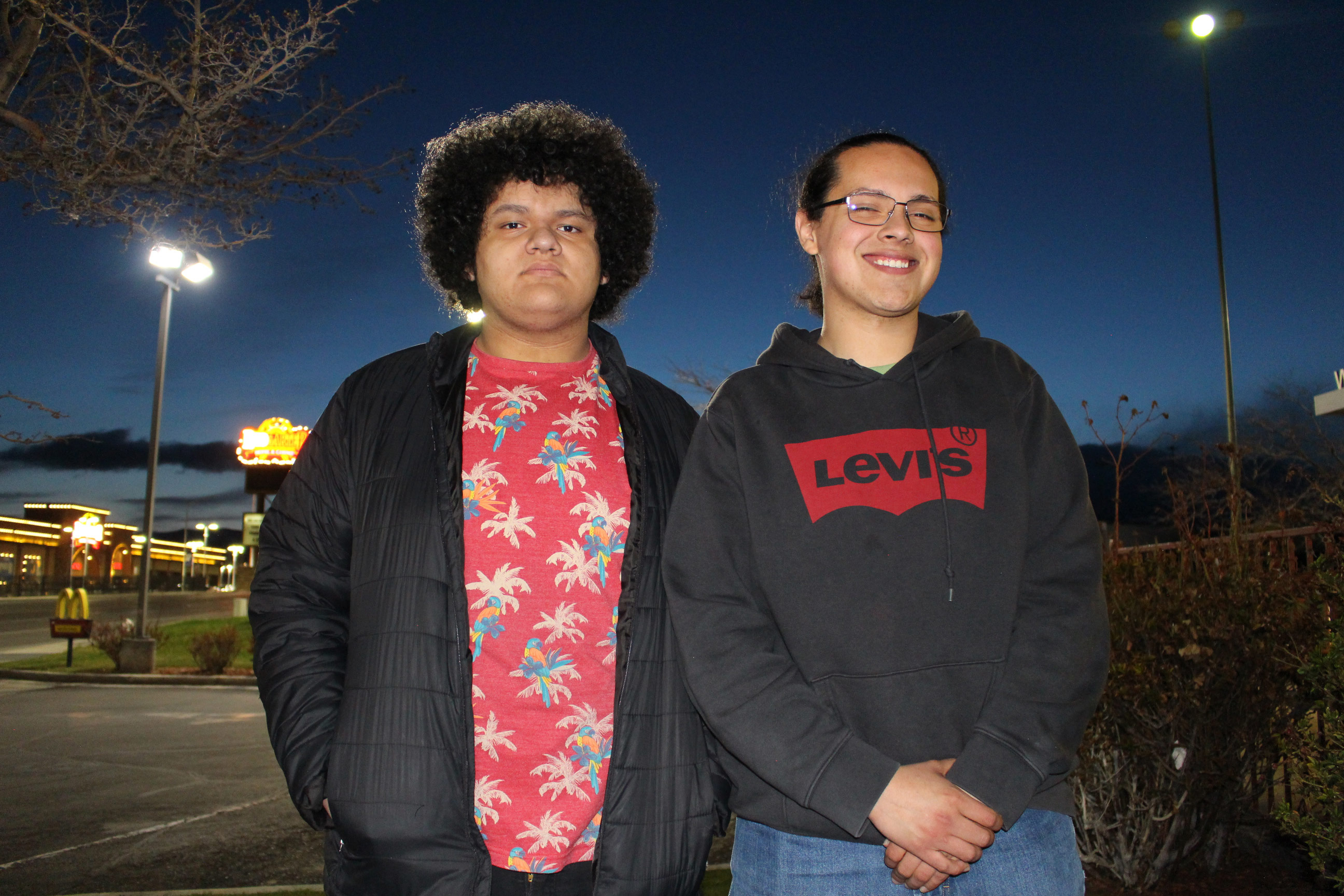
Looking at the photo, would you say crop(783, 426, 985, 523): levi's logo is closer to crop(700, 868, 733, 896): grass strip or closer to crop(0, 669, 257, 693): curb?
crop(700, 868, 733, 896): grass strip

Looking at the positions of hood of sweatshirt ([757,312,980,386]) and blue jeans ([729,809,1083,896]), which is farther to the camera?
hood of sweatshirt ([757,312,980,386])

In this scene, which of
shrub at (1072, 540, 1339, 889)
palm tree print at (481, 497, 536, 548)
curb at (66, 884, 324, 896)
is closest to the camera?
palm tree print at (481, 497, 536, 548)

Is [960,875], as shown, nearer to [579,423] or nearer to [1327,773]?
[579,423]

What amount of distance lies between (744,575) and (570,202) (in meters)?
1.30

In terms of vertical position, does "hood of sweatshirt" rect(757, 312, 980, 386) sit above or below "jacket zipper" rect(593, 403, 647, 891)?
above

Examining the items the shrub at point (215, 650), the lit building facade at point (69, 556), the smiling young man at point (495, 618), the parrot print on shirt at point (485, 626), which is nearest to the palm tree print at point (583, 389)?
the smiling young man at point (495, 618)

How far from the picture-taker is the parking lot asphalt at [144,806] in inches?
213

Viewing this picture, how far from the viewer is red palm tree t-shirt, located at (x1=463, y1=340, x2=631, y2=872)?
81.4 inches

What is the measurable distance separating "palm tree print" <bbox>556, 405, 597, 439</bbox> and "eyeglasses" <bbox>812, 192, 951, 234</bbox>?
2.75 feet

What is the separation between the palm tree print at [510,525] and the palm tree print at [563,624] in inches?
7.4

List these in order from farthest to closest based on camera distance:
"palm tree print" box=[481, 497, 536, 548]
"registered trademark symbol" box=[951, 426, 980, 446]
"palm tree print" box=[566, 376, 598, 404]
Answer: "palm tree print" box=[566, 376, 598, 404] < "palm tree print" box=[481, 497, 536, 548] < "registered trademark symbol" box=[951, 426, 980, 446]

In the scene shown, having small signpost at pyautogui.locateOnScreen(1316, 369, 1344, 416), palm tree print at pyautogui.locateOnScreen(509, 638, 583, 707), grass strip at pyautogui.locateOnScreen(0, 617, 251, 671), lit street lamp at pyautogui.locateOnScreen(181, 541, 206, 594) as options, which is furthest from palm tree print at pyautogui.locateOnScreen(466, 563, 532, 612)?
lit street lamp at pyautogui.locateOnScreen(181, 541, 206, 594)

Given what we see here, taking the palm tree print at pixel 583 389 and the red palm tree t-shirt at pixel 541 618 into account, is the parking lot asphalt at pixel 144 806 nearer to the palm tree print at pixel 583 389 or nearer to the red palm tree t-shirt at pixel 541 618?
the red palm tree t-shirt at pixel 541 618

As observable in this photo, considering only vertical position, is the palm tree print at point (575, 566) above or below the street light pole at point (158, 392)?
below
